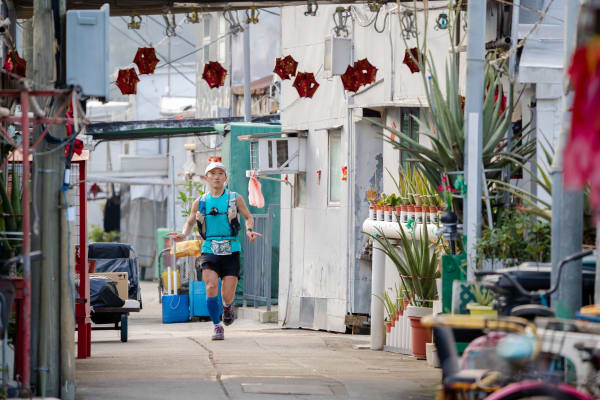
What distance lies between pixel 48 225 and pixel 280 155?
441 inches

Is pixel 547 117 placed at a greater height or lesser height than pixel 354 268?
greater

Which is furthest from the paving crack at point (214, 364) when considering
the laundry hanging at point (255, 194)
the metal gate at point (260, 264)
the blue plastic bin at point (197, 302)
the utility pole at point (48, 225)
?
the laundry hanging at point (255, 194)

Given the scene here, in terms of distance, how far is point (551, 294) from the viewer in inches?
283

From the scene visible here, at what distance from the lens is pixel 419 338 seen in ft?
39.3

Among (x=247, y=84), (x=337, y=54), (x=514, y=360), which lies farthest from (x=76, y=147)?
(x=247, y=84)

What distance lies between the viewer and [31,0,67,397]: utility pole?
27.2 feet

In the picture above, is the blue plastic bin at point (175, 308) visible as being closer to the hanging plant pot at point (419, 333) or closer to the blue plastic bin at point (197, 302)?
the blue plastic bin at point (197, 302)

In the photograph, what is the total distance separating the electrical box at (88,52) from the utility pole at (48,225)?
0.25 meters

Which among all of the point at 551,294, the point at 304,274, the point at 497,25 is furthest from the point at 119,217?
the point at 551,294

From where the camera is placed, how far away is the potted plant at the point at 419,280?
39.2 feet

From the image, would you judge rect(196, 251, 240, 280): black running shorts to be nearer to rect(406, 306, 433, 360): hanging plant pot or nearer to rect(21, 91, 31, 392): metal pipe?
rect(406, 306, 433, 360): hanging plant pot

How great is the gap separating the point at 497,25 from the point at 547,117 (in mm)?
1906

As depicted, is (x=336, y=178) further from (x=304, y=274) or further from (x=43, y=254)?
(x=43, y=254)

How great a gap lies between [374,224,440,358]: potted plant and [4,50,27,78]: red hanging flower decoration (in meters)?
4.16
